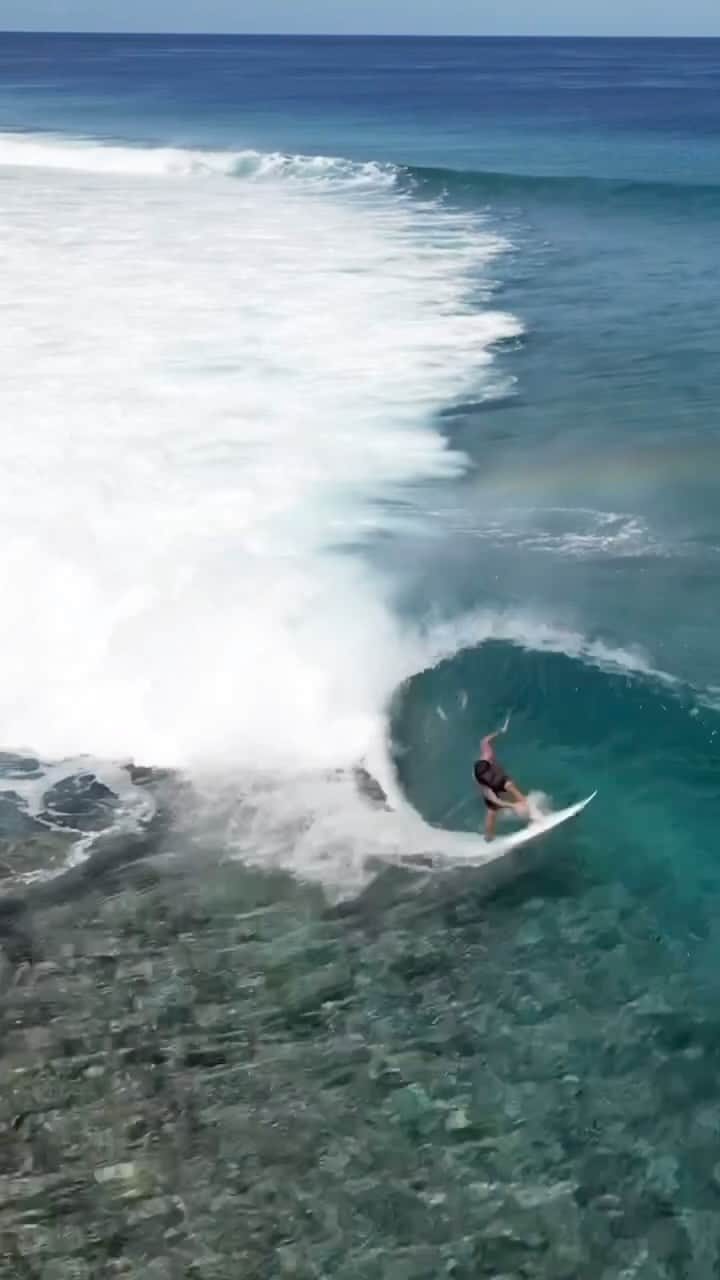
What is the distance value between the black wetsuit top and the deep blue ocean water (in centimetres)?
43

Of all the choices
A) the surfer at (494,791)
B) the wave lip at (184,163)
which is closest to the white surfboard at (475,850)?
the surfer at (494,791)

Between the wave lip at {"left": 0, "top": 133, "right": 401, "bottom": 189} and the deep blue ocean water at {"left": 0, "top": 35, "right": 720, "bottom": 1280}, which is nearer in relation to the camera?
the deep blue ocean water at {"left": 0, "top": 35, "right": 720, "bottom": 1280}

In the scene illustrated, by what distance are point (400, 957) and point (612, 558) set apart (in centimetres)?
753

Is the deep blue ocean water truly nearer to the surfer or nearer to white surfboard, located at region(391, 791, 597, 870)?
white surfboard, located at region(391, 791, 597, 870)

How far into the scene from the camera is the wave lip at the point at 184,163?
49875 mm

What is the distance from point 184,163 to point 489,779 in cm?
5049

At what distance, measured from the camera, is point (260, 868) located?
1048 cm

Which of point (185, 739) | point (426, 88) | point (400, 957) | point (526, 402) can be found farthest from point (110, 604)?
point (426, 88)

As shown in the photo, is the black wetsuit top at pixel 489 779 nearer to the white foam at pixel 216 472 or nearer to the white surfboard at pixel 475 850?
the white surfboard at pixel 475 850

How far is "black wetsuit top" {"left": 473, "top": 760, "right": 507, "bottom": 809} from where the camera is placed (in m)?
10.9

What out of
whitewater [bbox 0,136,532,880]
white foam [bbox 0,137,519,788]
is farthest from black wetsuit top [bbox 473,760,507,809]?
white foam [bbox 0,137,519,788]

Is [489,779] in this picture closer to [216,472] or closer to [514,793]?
[514,793]

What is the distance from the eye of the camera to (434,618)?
47.4 feet

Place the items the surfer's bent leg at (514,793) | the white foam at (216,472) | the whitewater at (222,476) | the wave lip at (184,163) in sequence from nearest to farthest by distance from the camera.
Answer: the surfer's bent leg at (514,793) → the whitewater at (222,476) → the white foam at (216,472) → the wave lip at (184,163)
